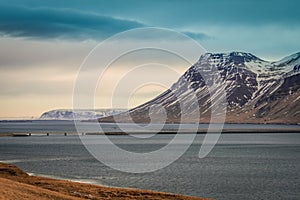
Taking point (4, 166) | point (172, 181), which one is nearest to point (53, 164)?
point (4, 166)

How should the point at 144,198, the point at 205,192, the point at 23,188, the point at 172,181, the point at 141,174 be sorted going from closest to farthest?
the point at 23,188, the point at 144,198, the point at 205,192, the point at 172,181, the point at 141,174

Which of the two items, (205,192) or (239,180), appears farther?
(239,180)

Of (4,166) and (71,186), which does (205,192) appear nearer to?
(71,186)

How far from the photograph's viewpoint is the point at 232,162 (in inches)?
4412

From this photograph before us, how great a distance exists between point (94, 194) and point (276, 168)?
5615 centimetres

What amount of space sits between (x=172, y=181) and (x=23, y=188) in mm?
33951

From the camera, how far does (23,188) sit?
46.4 metres

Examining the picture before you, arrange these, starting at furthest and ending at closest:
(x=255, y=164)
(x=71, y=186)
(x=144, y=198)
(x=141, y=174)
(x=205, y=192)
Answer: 1. (x=255, y=164)
2. (x=141, y=174)
3. (x=205, y=192)
4. (x=71, y=186)
5. (x=144, y=198)

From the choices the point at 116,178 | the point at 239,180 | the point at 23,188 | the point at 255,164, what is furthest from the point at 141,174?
the point at 23,188

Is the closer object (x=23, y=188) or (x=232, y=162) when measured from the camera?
(x=23, y=188)

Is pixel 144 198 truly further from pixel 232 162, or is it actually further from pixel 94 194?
pixel 232 162

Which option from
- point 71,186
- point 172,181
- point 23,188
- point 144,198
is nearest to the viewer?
point 23,188

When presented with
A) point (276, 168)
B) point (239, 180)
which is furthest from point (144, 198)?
point (276, 168)

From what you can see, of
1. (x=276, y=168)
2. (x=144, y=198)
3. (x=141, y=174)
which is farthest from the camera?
(x=276, y=168)
